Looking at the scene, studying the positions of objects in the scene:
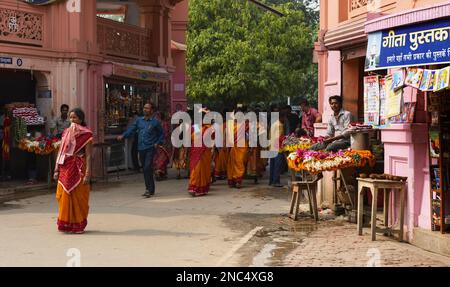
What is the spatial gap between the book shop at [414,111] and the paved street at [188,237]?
510 millimetres

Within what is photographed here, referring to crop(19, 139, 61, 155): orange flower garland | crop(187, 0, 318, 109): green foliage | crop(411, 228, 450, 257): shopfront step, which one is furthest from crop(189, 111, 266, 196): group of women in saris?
crop(187, 0, 318, 109): green foliage

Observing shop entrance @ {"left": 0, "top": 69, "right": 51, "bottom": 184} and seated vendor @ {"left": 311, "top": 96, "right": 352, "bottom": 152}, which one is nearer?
seated vendor @ {"left": 311, "top": 96, "right": 352, "bottom": 152}

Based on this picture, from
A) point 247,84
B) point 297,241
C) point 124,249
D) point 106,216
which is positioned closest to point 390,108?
point 297,241

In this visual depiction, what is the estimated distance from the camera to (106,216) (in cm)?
1047

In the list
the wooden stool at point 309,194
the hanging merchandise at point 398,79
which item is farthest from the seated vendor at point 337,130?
the hanging merchandise at point 398,79

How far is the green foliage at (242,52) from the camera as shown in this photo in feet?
99.9

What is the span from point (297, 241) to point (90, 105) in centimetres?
869

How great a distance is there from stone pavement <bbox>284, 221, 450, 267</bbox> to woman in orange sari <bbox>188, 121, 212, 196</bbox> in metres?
4.79

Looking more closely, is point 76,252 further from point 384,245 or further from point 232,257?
point 384,245

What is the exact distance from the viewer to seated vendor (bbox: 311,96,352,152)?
980cm

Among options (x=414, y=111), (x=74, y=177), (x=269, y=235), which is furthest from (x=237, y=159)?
(x=414, y=111)

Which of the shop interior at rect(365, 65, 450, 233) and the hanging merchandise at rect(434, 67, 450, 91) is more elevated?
the hanging merchandise at rect(434, 67, 450, 91)

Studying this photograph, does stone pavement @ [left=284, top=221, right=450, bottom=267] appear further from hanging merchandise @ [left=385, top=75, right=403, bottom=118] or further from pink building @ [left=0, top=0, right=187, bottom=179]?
pink building @ [left=0, top=0, right=187, bottom=179]

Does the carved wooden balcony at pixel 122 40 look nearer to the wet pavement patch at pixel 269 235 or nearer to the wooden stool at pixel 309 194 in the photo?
the wet pavement patch at pixel 269 235
